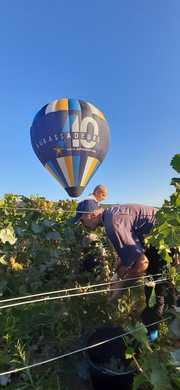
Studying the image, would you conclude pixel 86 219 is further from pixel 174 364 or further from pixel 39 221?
pixel 174 364

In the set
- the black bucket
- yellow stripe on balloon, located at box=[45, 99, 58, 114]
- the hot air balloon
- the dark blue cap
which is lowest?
the black bucket

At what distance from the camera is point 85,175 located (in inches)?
560

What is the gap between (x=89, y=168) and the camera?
556 inches

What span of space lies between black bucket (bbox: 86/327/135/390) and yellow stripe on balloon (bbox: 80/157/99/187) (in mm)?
11051

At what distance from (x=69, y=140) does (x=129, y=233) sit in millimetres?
10620

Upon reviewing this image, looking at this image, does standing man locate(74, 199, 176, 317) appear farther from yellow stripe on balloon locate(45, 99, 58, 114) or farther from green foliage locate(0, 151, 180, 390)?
yellow stripe on balloon locate(45, 99, 58, 114)

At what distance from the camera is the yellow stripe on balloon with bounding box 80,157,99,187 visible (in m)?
14.0

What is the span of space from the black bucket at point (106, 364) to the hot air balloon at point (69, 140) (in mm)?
10550

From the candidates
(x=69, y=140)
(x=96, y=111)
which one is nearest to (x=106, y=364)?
(x=69, y=140)

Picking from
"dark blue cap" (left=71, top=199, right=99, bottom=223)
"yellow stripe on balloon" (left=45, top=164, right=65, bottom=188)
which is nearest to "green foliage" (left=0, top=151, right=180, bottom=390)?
"dark blue cap" (left=71, top=199, right=99, bottom=223)

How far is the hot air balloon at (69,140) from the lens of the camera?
1334 cm

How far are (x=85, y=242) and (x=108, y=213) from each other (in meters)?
0.94

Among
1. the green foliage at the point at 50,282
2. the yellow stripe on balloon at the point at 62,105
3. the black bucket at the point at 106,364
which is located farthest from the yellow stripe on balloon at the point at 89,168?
the black bucket at the point at 106,364

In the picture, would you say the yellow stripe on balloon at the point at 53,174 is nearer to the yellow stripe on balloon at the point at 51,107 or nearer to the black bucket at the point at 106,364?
the yellow stripe on balloon at the point at 51,107
